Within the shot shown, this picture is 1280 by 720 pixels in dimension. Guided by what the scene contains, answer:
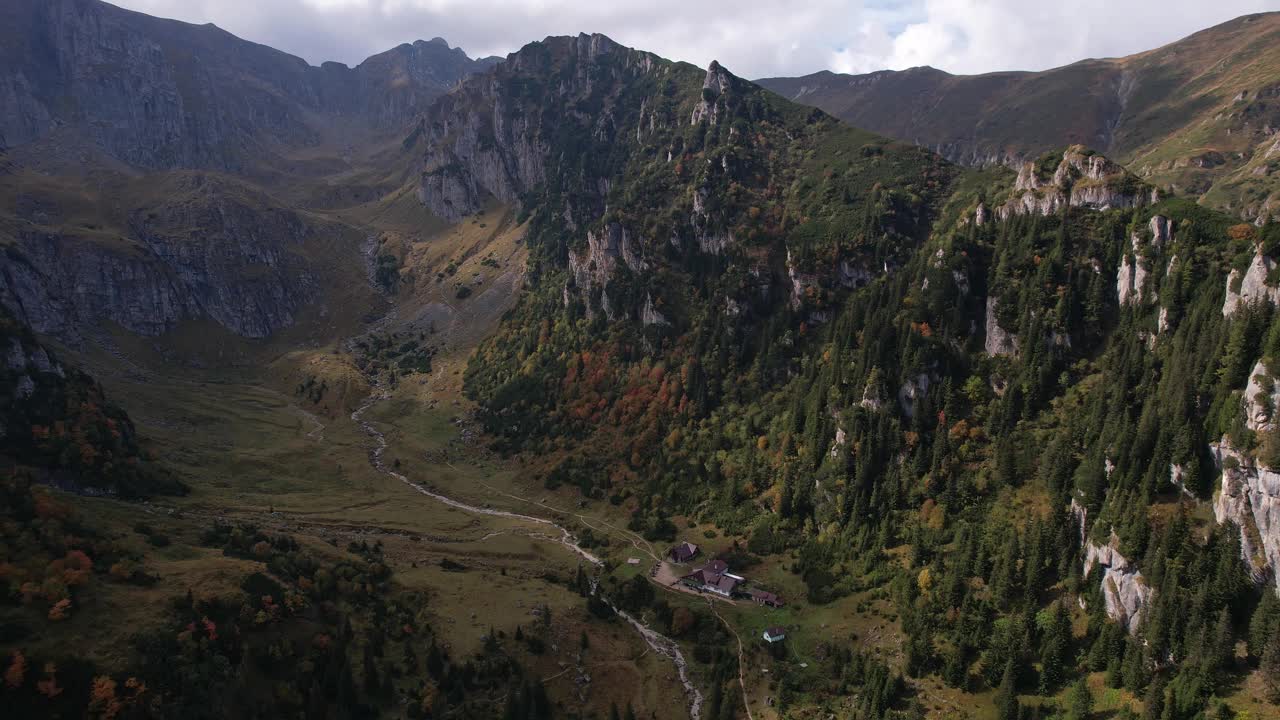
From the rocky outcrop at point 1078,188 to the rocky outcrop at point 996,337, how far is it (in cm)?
2201

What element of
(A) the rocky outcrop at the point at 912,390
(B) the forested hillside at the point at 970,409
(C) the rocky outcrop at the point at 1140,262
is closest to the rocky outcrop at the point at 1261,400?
(B) the forested hillside at the point at 970,409

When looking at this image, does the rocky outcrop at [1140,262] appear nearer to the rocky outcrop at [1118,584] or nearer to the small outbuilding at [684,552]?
the rocky outcrop at [1118,584]

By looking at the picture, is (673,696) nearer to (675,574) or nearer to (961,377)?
(675,574)

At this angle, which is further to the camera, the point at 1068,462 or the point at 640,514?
the point at 640,514

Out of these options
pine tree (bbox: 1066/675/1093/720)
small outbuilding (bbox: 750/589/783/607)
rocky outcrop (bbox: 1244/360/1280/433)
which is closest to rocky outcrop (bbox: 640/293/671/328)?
small outbuilding (bbox: 750/589/783/607)

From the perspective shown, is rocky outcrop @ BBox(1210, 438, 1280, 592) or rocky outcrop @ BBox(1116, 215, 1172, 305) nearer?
rocky outcrop @ BBox(1210, 438, 1280, 592)

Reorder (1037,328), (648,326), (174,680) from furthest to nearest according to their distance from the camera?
1. (648,326)
2. (1037,328)
3. (174,680)

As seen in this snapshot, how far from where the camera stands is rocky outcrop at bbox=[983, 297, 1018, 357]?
108062mm

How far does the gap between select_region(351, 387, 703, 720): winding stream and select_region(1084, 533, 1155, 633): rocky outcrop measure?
46.8 metres

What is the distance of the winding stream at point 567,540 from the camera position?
283 ft

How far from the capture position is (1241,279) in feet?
256

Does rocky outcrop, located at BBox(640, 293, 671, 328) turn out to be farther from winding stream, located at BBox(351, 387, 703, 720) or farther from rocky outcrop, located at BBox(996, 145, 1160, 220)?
rocky outcrop, located at BBox(996, 145, 1160, 220)

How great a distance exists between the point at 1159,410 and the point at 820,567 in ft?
160

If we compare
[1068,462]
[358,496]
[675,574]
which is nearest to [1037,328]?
[1068,462]
